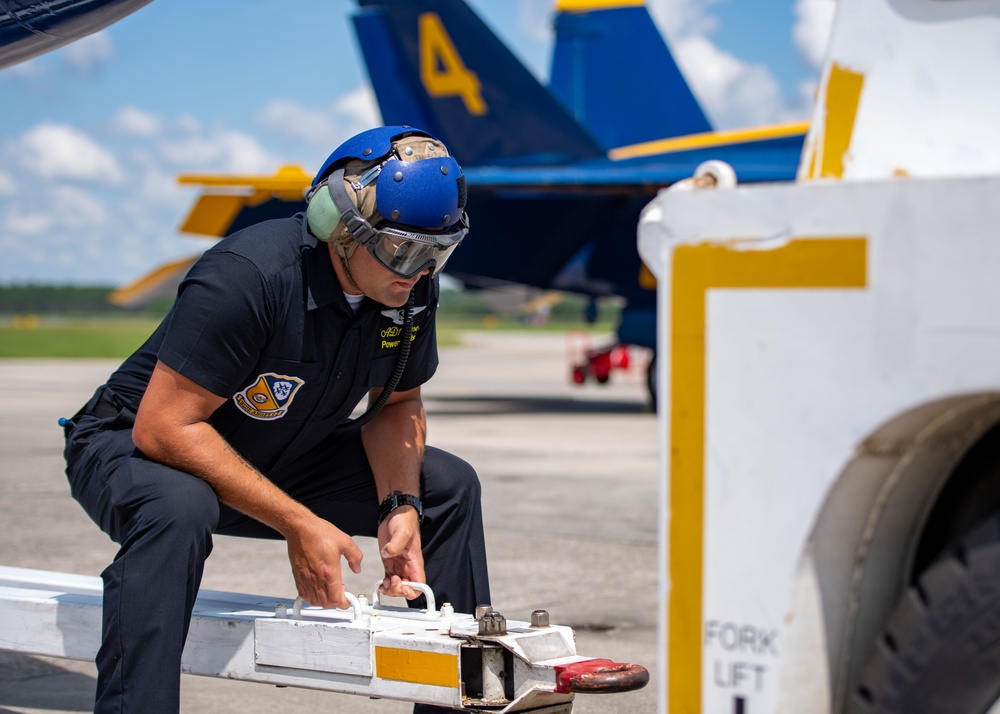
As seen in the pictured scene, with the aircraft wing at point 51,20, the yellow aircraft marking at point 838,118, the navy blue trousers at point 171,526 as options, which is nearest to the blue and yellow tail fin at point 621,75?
the aircraft wing at point 51,20

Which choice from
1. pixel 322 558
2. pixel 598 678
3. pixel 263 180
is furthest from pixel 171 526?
pixel 263 180

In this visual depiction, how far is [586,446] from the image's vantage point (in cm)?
954

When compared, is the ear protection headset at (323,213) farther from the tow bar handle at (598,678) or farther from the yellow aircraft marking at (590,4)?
the yellow aircraft marking at (590,4)

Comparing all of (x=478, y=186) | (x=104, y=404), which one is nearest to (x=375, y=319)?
(x=104, y=404)

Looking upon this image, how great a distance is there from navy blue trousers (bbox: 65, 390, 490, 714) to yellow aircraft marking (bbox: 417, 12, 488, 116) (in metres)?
13.0

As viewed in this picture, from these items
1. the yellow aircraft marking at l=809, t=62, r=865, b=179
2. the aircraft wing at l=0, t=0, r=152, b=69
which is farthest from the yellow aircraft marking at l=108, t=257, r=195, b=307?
the yellow aircraft marking at l=809, t=62, r=865, b=179

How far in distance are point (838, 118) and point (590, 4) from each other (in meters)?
16.2

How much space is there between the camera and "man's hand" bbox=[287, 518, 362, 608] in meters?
2.09

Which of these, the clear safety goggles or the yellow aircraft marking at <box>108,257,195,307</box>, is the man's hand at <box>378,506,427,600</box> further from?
the yellow aircraft marking at <box>108,257,195,307</box>

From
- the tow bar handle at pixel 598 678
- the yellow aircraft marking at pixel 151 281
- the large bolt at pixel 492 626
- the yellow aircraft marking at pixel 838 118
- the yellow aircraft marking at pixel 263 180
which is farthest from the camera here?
the yellow aircraft marking at pixel 151 281

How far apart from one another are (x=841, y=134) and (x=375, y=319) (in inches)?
47.6

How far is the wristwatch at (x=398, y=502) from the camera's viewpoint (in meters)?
2.40

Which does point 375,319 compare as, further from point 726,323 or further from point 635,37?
point 635,37

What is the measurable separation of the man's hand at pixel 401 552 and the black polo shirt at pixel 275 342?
0.25 m
